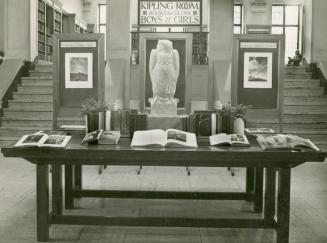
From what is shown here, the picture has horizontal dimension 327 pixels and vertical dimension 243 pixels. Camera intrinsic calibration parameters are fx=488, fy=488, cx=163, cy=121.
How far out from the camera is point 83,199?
480cm

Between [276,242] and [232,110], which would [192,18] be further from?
[276,242]

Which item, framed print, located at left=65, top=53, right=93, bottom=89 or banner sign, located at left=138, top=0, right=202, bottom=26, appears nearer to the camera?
framed print, located at left=65, top=53, right=93, bottom=89

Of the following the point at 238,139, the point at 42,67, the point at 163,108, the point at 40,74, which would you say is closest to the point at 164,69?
the point at 163,108

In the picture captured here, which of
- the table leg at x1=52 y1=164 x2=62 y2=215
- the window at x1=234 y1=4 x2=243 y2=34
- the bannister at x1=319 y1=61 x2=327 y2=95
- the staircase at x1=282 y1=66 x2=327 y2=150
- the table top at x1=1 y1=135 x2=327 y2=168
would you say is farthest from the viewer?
the window at x1=234 y1=4 x2=243 y2=34

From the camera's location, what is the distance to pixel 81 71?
22.3ft

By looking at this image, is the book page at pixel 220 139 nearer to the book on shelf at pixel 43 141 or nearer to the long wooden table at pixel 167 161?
the long wooden table at pixel 167 161

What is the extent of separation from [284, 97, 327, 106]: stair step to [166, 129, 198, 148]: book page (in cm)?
711

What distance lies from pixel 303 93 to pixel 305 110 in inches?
28.8

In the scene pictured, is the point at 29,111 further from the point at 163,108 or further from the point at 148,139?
the point at 148,139

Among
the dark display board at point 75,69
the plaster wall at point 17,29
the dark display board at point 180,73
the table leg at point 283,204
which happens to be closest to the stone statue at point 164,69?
the dark display board at point 180,73

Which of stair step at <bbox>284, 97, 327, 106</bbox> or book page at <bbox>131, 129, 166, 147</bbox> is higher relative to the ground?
stair step at <bbox>284, 97, 327, 106</bbox>

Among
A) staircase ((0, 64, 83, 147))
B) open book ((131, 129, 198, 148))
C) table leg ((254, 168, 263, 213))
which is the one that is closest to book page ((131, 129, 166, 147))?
open book ((131, 129, 198, 148))

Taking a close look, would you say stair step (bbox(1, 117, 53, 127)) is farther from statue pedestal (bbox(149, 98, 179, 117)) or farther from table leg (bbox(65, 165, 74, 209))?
table leg (bbox(65, 165, 74, 209))

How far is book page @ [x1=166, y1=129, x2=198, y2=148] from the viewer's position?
3.33 meters
